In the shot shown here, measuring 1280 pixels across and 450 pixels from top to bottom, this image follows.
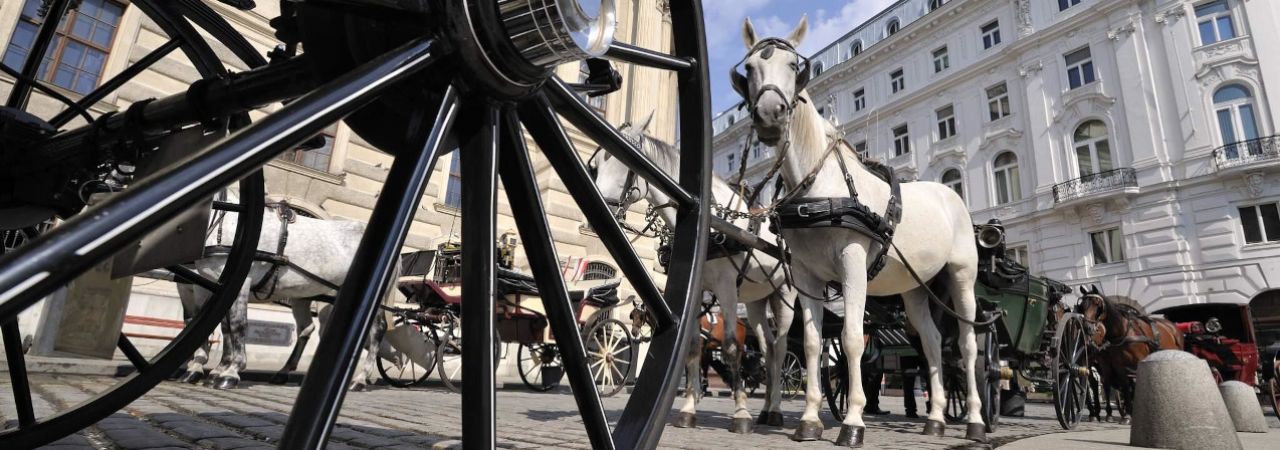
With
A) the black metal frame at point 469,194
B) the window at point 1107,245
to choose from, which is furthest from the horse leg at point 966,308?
the window at point 1107,245

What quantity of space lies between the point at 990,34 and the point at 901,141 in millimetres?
5176

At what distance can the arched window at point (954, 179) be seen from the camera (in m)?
23.8

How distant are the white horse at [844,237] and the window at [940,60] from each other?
2400 centimetres

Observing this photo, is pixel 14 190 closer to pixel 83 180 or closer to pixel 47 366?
pixel 83 180

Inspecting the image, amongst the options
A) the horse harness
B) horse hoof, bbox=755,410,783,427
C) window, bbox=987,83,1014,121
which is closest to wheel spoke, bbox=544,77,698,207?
horse hoof, bbox=755,410,783,427

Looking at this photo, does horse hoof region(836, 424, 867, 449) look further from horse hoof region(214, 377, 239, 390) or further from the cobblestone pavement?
horse hoof region(214, 377, 239, 390)

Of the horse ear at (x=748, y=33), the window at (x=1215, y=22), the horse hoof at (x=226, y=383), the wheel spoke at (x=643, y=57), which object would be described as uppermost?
the window at (x=1215, y=22)

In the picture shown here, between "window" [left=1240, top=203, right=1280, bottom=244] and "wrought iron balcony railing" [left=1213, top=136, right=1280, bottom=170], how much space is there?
136 cm

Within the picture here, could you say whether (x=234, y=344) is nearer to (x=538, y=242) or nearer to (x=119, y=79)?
(x=119, y=79)

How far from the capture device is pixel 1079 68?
2128 centimetres

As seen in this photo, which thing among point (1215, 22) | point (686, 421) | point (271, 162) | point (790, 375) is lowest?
point (686, 421)

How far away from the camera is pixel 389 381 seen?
27.4 ft

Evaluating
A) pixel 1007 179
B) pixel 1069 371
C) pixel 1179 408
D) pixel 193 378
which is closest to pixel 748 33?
pixel 1179 408

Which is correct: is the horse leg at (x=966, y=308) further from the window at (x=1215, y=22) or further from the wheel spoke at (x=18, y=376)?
the window at (x=1215, y=22)
